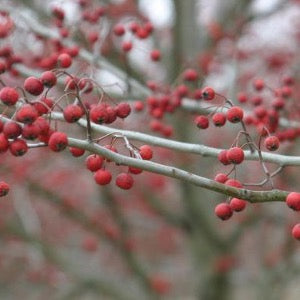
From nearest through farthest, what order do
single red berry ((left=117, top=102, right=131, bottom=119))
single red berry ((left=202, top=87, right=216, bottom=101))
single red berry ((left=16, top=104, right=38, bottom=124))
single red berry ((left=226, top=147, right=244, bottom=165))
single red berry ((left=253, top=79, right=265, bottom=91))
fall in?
single red berry ((left=16, top=104, right=38, bottom=124)), single red berry ((left=226, top=147, right=244, bottom=165)), single red berry ((left=117, top=102, right=131, bottom=119)), single red berry ((left=202, top=87, right=216, bottom=101)), single red berry ((left=253, top=79, right=265, bottom=91))

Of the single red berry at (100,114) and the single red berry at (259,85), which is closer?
the single red berry at (100,114)

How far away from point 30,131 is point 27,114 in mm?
58

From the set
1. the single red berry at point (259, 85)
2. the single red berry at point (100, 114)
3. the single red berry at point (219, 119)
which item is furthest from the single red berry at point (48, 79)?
the single red berry at point (259, 85)

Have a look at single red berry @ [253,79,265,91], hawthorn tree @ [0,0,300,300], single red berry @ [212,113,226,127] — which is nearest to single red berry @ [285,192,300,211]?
hawthorn tree @ [0,0,300,300]

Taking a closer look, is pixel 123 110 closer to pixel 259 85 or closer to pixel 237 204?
pixel 237 204

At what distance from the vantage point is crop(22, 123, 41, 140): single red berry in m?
1.94

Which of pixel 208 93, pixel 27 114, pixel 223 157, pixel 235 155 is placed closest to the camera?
pixel 27 114

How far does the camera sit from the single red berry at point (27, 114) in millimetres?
1919

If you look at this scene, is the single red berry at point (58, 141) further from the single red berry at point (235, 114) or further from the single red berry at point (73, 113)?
the single red berry at point (235, 114)

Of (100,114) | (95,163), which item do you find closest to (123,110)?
(100,114)

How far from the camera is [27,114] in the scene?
1919 mm

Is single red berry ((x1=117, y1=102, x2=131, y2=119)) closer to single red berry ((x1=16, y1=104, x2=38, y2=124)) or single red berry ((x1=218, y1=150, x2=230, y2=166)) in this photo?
single red berry ((x1=218, y1=150, x2=230, y2=166))

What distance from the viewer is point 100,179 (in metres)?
2.25

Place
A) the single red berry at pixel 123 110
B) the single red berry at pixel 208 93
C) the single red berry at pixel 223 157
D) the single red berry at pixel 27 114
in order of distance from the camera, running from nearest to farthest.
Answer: the single red berry at pixel 27 114 < the single red berry at pixel 223 157 < the single red berry at pixel 123 110 < the single red berry at pixel 208 93
